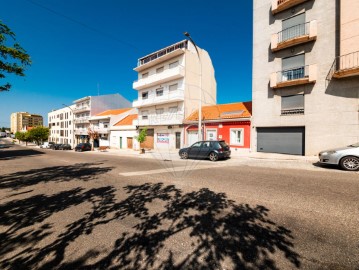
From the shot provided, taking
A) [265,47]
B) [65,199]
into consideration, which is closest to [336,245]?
[65,199]

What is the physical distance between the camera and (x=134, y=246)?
8.68ft

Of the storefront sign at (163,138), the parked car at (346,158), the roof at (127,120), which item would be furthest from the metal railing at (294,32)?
the roof at (127,120)

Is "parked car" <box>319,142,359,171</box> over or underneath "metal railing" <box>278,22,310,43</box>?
underneath

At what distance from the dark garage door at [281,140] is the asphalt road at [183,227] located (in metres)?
9.27

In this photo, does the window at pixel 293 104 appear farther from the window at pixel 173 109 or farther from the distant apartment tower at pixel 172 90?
the window at pixel 173 109

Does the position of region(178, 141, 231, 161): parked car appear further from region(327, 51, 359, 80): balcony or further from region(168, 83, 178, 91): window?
region(168, 83, 178, 91): window

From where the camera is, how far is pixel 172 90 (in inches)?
931

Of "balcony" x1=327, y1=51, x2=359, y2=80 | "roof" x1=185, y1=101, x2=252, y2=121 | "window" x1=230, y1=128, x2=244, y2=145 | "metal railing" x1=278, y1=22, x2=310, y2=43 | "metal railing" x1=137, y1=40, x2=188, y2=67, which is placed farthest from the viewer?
"metal railing" x1=137, y1=40, x2=188, y2=67

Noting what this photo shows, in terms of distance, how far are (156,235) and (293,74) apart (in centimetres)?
1639

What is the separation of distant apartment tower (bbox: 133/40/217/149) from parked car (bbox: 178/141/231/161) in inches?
328

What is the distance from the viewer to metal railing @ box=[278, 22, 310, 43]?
13747 mm

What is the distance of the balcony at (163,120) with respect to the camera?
71.4 feet

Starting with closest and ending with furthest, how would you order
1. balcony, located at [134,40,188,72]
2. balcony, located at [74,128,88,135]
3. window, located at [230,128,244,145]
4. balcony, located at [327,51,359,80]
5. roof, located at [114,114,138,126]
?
balcony, located at [327,51,359,80] < window, located at [230,128,244,145] < balcony, located at [134,40,188,72] < roof, located at [114,114,138,126] < balcony, located at [74,128,88,135]

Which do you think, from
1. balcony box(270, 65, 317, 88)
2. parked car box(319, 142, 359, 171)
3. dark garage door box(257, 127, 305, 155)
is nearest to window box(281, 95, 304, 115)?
balcony box(270, 65, 317, 88)
